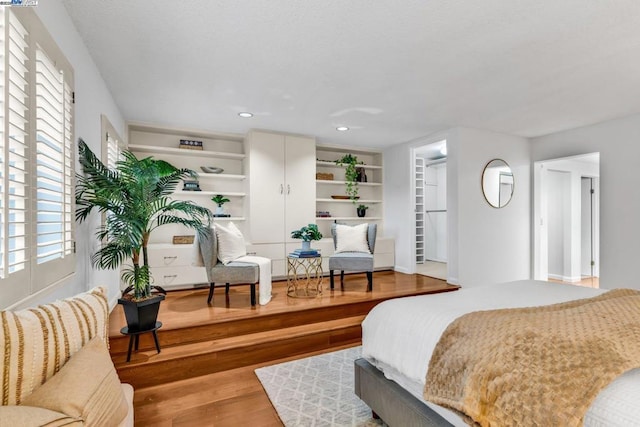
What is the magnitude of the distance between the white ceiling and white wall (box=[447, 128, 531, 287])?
1.93ft

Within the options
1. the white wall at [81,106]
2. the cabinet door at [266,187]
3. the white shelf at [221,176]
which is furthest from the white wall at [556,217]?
the white wall at [81,106]

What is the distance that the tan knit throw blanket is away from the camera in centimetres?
94

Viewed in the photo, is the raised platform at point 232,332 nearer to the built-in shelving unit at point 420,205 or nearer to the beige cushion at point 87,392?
the beige cushion at point 87,392

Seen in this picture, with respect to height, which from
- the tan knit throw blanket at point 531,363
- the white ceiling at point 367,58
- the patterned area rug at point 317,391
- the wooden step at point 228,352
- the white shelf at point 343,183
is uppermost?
the white ceiling at point 367,58

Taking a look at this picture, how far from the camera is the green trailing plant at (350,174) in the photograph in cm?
538

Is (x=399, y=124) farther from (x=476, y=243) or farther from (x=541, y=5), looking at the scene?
(x=541, y=5)

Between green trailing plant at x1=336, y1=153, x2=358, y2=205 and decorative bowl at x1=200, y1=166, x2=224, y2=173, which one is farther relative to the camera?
green trailing plant at x1=336, y1=153, x2=358, y2=205

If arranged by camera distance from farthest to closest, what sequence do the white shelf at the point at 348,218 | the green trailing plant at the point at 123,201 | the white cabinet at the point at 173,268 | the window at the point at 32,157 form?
the white shelf at the point at 348,218 < the white cabinet at the point at 173,268 < the green trailing plant at the point at 123,201 < the window at the point at 32,157

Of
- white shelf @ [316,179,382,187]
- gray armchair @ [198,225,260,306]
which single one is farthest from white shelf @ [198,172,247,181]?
gray armchair @ [198,225,260,306]

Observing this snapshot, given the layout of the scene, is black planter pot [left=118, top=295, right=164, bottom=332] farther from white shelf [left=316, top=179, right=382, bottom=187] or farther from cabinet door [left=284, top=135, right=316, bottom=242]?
white shelf [left=316, top=179, right=382, bottom=187]

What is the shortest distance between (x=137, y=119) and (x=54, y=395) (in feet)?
12.9

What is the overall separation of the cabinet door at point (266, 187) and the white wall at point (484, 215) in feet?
7.89

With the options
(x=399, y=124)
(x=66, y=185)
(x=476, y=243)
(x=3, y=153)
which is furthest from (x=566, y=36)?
(x=66, y=185)

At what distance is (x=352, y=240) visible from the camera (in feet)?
13.7
